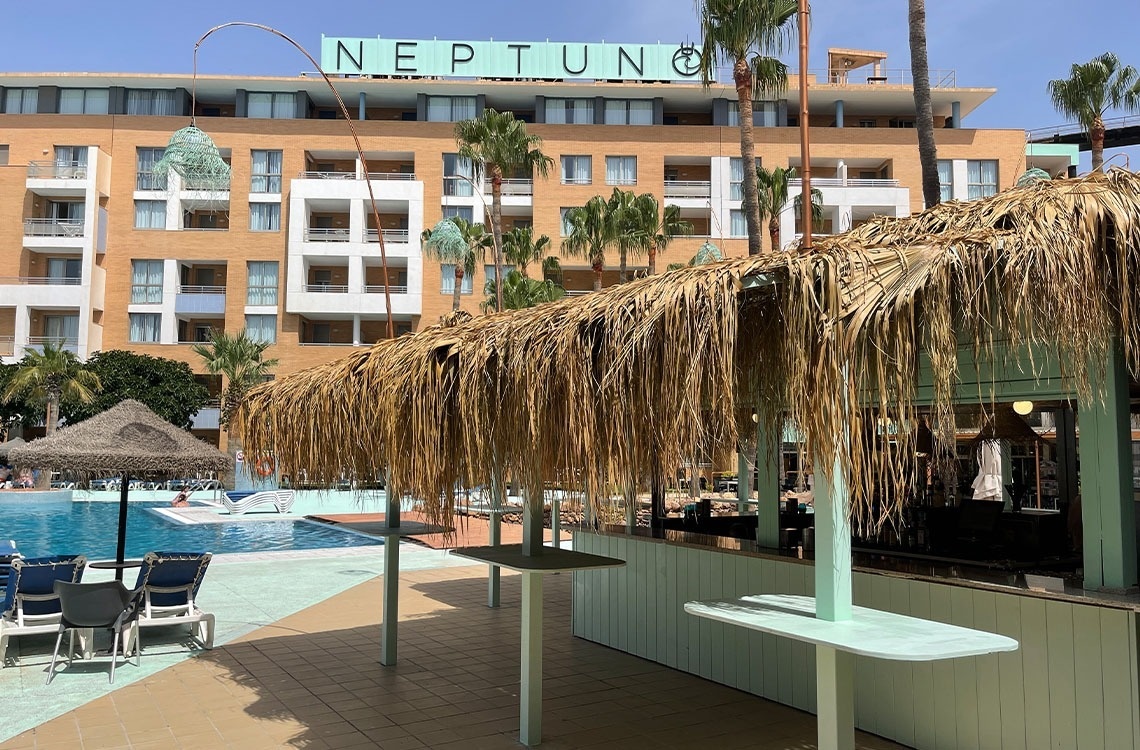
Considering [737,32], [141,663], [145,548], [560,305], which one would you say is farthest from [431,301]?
[560,305]

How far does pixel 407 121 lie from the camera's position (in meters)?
45.1

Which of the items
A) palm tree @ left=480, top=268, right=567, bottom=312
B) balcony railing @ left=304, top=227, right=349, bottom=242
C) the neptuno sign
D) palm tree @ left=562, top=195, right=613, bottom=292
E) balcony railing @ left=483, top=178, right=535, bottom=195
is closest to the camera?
palm tree @ left=480, top=268, right=567, bottom=312

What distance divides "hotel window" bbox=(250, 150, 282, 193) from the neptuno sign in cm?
591

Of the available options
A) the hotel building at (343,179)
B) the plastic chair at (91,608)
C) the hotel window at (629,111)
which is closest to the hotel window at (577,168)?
the hotel building at (343,179)

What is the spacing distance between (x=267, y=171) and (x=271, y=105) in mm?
4184

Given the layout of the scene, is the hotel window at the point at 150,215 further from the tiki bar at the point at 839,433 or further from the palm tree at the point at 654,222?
the tiki bar at the point at 839,433

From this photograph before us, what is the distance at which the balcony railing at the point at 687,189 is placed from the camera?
44.0m

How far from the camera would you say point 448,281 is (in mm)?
43469

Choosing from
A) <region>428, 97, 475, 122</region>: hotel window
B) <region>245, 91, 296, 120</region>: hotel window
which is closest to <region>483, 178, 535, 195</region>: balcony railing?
<region>428, 97, 475, 122</region>: hotel window

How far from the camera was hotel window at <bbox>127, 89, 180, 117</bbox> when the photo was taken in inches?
1773

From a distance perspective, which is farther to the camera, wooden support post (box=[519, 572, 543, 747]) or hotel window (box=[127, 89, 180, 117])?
hotel window (box=[127, 89, 180, 117])

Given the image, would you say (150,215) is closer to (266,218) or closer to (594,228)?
(266,218)

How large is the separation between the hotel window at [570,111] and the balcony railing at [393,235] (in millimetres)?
9903

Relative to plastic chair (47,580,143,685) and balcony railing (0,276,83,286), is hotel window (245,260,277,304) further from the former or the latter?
plastic chair (47,580,143,685)
